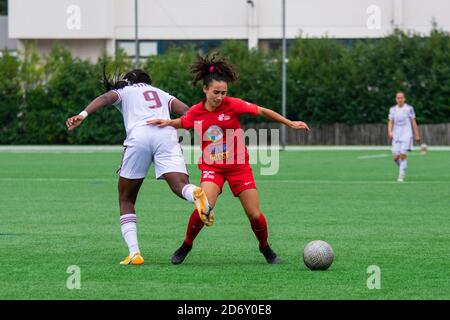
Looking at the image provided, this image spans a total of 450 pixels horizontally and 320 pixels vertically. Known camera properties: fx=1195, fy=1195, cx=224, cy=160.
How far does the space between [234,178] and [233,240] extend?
2.73 m

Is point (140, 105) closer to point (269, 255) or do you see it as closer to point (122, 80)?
point (122, 80)

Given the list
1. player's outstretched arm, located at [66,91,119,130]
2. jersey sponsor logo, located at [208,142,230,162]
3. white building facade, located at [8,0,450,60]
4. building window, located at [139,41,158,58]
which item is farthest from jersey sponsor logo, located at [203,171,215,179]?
building window, located at [139,41,158,58]

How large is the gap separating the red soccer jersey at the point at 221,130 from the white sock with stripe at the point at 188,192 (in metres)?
0.45

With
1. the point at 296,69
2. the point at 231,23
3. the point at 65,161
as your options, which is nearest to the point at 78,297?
the point at 65,161

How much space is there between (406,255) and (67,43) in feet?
186

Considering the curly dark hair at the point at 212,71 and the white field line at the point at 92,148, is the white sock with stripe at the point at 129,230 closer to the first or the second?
the curly dark hair at the point at 212,71

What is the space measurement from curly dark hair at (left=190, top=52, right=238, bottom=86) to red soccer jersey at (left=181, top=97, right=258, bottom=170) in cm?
23

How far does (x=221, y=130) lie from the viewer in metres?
12.1

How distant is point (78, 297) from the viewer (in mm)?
9867

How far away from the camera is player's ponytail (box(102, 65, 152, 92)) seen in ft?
41.4

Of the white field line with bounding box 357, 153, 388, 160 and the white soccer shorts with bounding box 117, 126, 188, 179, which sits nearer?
the white soccer shorts with bounding box 117, 126, 188, 179

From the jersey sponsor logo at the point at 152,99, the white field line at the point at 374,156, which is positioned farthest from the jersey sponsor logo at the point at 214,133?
the white field line at the point at 374,156

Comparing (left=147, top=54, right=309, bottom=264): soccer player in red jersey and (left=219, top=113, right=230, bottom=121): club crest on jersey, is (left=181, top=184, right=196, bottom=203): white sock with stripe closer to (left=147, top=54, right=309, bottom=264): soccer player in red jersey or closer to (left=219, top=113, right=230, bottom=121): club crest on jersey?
(left=147, top=54, right=309, bottom=264): soccer player in red jersey

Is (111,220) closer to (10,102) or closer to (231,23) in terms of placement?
(10,102)
